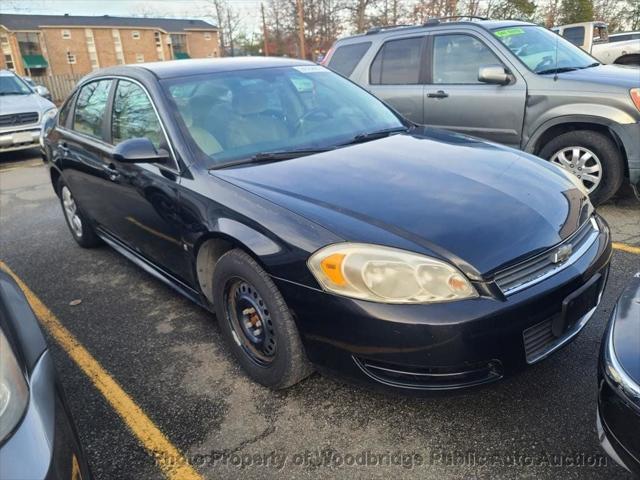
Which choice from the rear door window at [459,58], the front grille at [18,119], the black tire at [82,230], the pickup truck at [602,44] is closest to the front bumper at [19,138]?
the front grille at [18,119]

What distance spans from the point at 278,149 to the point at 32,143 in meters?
9.00

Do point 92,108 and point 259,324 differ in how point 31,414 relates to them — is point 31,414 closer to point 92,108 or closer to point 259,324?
point 259,324

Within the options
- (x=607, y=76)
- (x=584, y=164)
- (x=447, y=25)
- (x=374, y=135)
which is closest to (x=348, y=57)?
(x=447, y=25)

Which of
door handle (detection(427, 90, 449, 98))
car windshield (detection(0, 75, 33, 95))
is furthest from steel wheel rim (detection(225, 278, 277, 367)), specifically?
car windshield (detection(0, 75, 33, 95))

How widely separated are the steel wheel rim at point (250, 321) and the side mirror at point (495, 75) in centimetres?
363

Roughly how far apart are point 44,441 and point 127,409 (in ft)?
4.20

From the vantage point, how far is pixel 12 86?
1052 cm

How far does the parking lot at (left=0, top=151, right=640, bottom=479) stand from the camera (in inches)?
79.2

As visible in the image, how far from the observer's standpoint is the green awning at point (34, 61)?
162ft

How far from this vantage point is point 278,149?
112 inches

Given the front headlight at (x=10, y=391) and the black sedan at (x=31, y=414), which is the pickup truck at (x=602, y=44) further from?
the front headlight at (x=10, y=391)

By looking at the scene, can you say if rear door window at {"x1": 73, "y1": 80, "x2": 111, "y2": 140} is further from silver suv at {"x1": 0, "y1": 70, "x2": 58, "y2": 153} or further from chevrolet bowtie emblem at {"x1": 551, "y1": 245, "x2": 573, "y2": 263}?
silver suv at {"x1": 0, "y1": 70, "x2": 58, "y2": 153}

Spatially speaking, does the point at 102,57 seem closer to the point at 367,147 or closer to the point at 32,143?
the point at 32,143

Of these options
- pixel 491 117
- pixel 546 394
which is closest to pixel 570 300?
pixel 546 394
